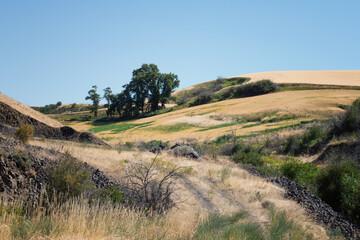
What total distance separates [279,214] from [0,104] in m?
14.7

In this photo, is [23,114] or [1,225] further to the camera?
[23,114]

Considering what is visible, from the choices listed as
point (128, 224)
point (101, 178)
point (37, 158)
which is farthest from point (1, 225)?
point (101, 178)

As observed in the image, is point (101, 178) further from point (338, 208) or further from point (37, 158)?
point (338, 208)

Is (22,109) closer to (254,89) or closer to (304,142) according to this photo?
(304,142)

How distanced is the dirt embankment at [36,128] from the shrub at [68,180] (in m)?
8.46

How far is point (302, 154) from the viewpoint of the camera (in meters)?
26.9

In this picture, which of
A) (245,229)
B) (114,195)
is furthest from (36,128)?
(245,229)

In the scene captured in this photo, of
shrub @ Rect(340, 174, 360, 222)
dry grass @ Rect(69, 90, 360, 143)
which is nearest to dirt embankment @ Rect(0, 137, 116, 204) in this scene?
shrub @ Rect(340, 174, 360, 222)

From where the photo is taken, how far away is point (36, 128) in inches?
670

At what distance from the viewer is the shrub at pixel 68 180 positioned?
265 inches

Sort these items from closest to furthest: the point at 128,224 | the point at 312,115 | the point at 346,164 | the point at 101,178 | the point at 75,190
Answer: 1. the point at 128,224
2. the point at 75,190
3. the point at 101,178
4. the point at 346,164
5. the point at 312,115

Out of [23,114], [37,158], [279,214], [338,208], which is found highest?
[23,114]

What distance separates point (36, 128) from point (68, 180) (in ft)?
38.6

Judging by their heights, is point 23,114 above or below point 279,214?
above
